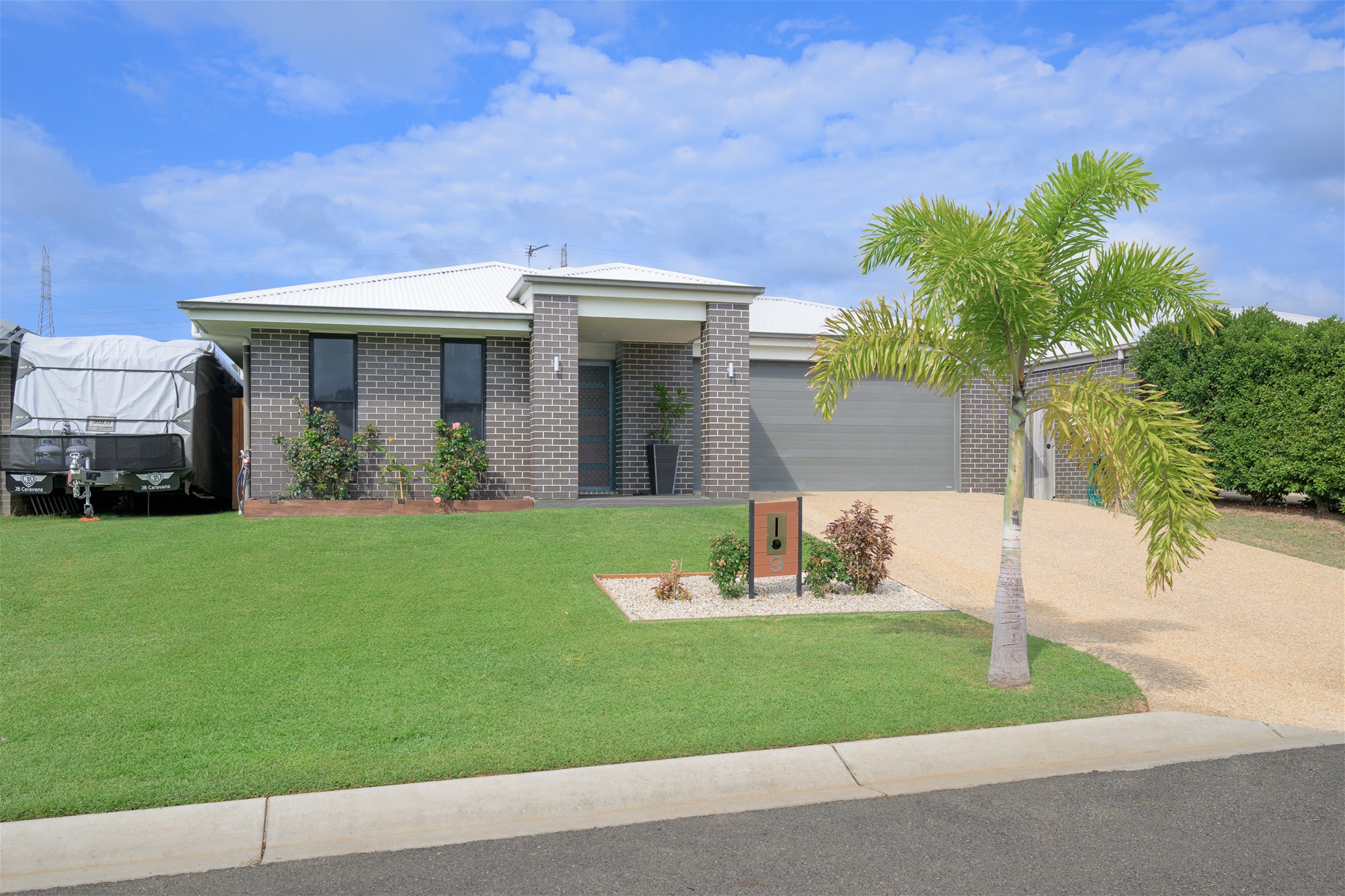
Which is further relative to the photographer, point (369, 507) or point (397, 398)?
point (397, 398)

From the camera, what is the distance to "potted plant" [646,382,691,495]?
54.7 ft

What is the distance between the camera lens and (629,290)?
14.6m

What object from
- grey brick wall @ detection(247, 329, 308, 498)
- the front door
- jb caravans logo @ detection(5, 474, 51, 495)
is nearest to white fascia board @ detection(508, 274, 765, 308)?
the front door

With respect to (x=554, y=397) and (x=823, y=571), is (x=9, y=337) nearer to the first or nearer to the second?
(x=554, y=397)

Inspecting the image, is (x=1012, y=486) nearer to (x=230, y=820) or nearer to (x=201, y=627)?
(x=230, y=820)

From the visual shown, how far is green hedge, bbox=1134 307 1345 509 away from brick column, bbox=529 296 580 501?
348 inches

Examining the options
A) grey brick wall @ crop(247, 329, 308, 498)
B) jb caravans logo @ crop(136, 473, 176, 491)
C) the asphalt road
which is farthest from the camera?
grey brick wall @ crop(247, 329, 308, 498)

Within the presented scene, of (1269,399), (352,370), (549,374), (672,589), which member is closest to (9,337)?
(352,370)

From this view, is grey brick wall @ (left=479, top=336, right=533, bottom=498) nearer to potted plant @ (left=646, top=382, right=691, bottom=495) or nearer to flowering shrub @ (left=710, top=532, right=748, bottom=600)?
potted plant @ (left=646, top=382, right=691, bottom=495)

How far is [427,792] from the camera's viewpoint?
4391 millimetres

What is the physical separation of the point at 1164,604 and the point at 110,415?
14494mm

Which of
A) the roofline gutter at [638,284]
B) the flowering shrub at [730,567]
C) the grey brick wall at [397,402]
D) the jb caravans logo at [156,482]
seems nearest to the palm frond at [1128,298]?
the flowering shrub at [730,567]

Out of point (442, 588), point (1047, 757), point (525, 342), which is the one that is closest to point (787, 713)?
point (1047, 757)

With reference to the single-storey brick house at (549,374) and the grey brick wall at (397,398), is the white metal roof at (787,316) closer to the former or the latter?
the single-storey brick house at (549,374)
